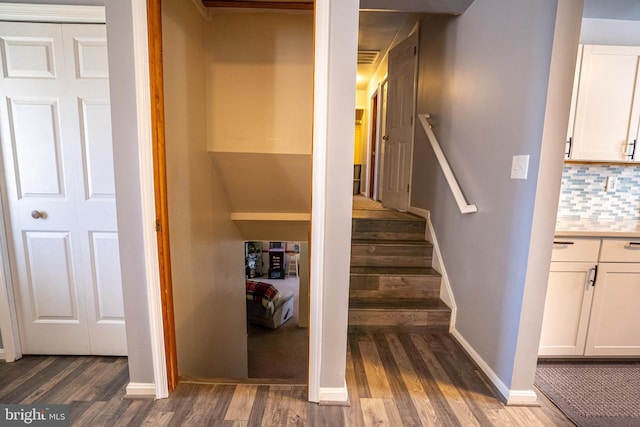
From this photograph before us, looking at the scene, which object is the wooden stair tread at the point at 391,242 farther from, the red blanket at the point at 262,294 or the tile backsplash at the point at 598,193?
the red blanket at the point at 262,294

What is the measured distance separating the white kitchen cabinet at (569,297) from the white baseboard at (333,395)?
1364mm

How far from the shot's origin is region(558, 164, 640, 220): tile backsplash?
7.17ft

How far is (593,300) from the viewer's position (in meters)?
1.80

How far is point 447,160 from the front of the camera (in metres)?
2.37

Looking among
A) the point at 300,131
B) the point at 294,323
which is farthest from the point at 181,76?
the point at 294,323

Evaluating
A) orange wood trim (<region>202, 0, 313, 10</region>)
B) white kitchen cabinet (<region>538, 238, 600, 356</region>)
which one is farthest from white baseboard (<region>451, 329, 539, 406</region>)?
orange wood trim (<region>202, 0, 313, 10</region>)

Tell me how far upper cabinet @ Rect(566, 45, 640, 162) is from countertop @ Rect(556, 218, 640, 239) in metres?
0.46

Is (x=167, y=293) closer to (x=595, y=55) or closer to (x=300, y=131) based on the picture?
(x=300, y=131)

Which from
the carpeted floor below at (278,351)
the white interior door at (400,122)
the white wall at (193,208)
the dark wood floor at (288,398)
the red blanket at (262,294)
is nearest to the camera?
the dark wood floor at (288,398)

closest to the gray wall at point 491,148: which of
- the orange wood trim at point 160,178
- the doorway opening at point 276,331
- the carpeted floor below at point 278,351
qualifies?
the orange wood trim at point 160,178

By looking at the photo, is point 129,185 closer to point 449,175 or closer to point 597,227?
point 449,175

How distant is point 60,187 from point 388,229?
2.52 meters

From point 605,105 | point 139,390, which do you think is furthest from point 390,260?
point 139,390

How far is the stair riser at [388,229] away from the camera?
8.88 ft
